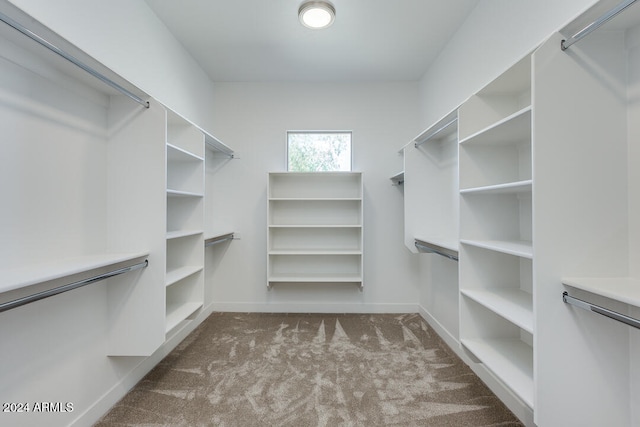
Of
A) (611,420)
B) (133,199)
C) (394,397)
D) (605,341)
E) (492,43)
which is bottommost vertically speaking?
(394,397)

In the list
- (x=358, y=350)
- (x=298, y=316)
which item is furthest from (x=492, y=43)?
(x=298, y=316)

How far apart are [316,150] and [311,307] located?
1.91m

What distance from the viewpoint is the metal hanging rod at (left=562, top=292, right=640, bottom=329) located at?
911 mm

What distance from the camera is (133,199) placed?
1.75 m

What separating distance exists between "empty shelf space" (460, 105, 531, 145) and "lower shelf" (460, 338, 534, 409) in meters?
1.21

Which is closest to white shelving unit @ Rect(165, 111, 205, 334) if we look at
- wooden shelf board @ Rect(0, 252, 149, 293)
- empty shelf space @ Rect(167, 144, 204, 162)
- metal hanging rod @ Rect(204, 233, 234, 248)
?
empty shelf space @ Rect(167, 144, 204, 162)

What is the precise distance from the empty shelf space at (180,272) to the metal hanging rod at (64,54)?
3.76 ft

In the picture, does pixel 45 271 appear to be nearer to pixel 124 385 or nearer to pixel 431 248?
pixel 124 385

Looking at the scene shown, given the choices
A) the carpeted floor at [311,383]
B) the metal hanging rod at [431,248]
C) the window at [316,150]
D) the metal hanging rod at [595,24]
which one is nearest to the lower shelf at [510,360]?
the carpeted floor at [311,383]

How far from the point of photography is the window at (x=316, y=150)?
3.47 meters

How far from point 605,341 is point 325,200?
2.49 metres

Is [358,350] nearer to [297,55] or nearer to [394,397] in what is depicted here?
[394,397]

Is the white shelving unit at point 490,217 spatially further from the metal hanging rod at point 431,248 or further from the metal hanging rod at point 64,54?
the metal hanging rod at point 64,54

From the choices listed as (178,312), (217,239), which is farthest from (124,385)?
(217,239)
